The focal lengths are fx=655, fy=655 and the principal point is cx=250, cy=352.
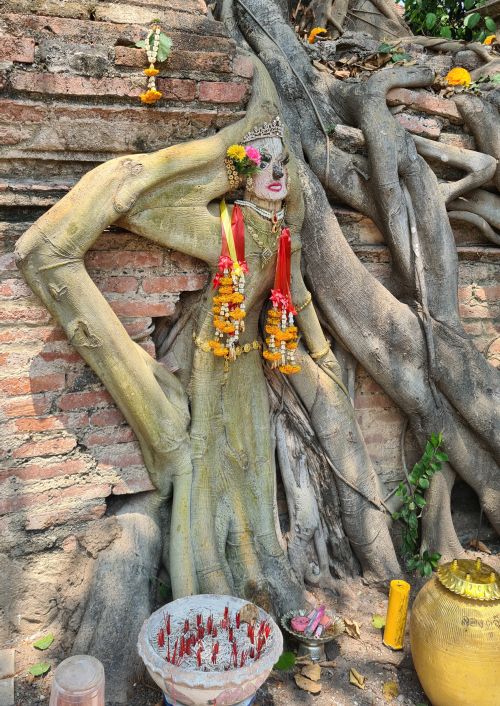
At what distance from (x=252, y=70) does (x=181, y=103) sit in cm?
41

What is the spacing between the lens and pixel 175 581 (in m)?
2.99

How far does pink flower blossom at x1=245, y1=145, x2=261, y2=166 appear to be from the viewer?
120 inches

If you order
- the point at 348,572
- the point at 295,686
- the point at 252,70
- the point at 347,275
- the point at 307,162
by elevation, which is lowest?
the point at 295,686

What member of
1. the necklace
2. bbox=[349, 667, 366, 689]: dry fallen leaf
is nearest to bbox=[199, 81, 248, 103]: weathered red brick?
the necklace

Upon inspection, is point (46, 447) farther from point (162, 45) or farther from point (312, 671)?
point (162, 45)

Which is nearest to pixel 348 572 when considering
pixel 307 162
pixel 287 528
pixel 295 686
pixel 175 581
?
pixel 287 528

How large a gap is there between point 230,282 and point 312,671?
1.81 metres

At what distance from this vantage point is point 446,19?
6.05 m

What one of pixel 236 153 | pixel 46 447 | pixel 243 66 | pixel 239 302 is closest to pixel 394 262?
pixel 239 302

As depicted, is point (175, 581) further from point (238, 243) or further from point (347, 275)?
point (347, 275)

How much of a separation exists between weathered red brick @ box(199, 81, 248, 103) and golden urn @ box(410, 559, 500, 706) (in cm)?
236

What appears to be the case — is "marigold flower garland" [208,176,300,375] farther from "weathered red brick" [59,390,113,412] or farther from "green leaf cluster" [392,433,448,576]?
"green leaf cluster" [392,433,448,576]

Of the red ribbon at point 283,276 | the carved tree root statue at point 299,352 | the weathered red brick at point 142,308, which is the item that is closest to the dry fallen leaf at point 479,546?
the carved tree root statue at point 299,352

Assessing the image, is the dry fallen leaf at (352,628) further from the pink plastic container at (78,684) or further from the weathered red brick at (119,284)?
the weathered red brick at (119,284)
